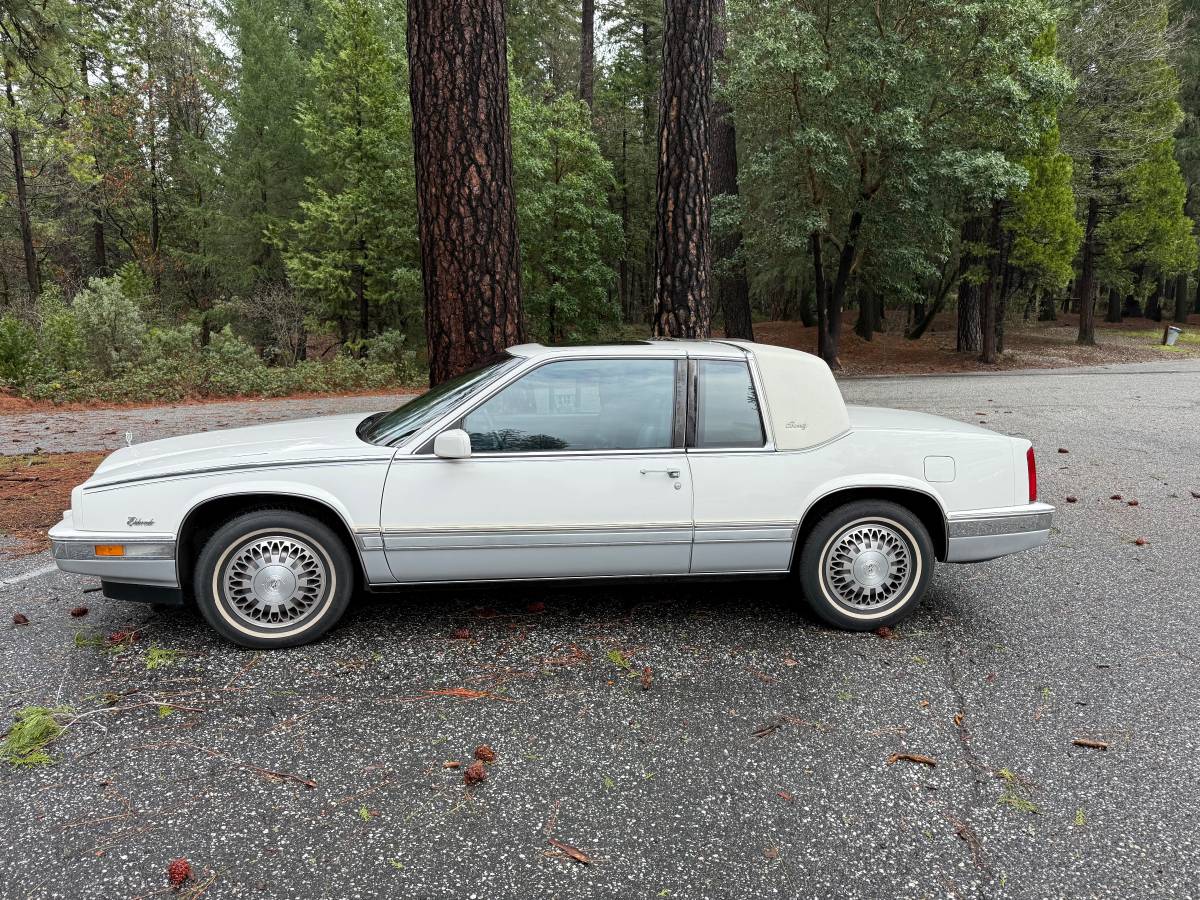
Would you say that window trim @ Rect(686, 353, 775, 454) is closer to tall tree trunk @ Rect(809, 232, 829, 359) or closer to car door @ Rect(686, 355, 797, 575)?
car door @ Rect(686, 355, 797, 575)

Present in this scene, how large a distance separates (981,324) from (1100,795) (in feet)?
79.8

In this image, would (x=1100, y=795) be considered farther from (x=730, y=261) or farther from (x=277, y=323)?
(x=277, y=323)

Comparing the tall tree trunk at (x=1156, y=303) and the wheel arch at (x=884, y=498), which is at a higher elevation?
the tall tree trunk at (x=1156, y=303)

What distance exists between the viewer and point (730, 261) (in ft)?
66.9

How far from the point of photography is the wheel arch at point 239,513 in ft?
11.9

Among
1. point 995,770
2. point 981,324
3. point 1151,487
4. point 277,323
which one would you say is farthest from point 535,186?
point 995,770

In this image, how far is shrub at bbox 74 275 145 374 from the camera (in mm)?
15023

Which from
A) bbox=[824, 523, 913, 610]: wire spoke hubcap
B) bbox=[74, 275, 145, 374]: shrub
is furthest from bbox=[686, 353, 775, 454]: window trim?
bbox=[74, 275, 145, 374]: shrub

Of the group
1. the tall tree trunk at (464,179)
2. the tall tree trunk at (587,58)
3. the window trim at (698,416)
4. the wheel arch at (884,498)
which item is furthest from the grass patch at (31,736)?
the tall tree trunk at (587,58)

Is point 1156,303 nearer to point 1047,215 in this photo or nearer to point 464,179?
point 1047,215

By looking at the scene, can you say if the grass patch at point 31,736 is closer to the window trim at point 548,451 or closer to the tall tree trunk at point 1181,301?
the window trim at point 548,451

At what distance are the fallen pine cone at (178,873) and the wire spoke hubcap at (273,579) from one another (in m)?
1.55

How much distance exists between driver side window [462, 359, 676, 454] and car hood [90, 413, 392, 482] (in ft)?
1.93

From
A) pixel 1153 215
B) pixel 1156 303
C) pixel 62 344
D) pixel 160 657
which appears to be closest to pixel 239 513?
pixel 160 657
